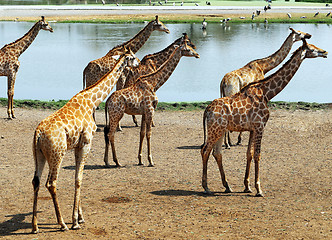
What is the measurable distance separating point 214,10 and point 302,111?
1743 inches

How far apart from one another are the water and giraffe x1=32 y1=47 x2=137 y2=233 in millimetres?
13687

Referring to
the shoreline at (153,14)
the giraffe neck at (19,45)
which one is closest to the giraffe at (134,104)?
the giraffe neck at (19,45)

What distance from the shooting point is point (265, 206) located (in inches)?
456

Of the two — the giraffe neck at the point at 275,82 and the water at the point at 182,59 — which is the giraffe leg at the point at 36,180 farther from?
the water at the point at 182,59

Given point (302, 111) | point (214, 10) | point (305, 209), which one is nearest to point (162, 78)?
point (305, 209)

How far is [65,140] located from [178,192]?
3.35 meters

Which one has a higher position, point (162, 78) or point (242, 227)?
point (162, 78)

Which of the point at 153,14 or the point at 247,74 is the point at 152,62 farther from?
the point at 153,14

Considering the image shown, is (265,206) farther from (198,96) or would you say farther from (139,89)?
(198,96)

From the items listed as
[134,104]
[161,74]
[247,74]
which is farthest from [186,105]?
[134,104]

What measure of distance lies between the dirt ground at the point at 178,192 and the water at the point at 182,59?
8.16 metres

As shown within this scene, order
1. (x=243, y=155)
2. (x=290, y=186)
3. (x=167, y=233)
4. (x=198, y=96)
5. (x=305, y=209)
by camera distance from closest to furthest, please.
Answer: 1. (x=167, y=233)
2. (x=305, y=209)
3. (x=290, y=186)
4. (x=243, y=155)
5. (x=198, y=96)

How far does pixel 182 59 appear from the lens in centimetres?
3559

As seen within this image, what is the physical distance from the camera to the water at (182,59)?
87.2ft
